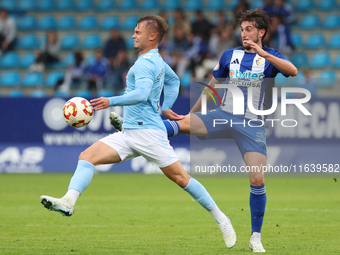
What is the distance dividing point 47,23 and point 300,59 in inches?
336

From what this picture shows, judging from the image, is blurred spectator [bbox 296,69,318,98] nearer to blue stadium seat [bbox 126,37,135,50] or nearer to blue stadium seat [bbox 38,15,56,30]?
blue stadium seat [bbox 126,37,135,50]

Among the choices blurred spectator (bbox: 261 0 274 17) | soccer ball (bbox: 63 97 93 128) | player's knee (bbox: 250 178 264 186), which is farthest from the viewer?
blurred spectator (bbox: 261 0 274 17)

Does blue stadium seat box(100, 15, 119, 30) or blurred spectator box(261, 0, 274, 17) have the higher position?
blurred spectator box(261, 0, 274, 17)

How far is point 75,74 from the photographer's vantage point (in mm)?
14859

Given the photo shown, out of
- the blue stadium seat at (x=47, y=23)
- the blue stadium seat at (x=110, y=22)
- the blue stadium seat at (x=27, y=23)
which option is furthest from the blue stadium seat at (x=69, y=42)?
the blue stadium seat at (x=27, y=23)

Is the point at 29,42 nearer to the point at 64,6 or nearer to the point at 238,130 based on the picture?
the point at 64,6

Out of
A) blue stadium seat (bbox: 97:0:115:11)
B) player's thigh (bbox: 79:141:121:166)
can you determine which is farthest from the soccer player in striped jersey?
blue stadium seat (bbox: 97:0:115:11)

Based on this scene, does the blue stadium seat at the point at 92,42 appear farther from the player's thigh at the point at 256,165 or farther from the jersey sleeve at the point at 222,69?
the player's thigh at the point at 256,165

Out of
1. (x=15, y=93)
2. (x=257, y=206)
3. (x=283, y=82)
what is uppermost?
(x=283, y=82)

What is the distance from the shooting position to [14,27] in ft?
55.6

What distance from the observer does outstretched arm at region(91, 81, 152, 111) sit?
182 inches

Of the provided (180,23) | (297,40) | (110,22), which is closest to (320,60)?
(297,40)

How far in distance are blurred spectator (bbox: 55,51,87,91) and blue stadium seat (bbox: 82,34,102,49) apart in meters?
2.02

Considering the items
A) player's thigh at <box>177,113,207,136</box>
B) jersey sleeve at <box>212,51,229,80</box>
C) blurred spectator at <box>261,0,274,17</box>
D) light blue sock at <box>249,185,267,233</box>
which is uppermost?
blurred spectator at <box>261,0,274,17</box>
